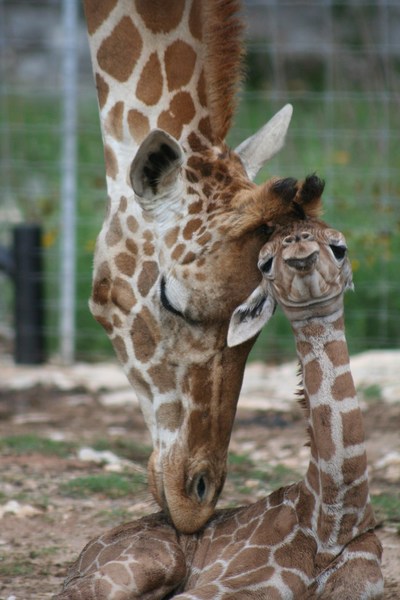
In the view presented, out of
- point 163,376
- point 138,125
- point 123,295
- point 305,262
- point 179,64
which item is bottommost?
point 163,376

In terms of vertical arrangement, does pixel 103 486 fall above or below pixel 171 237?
below

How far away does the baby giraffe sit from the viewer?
3508mm

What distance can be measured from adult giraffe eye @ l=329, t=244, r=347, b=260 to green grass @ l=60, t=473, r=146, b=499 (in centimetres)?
212

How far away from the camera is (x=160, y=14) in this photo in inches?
189

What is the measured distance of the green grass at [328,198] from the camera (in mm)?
8594

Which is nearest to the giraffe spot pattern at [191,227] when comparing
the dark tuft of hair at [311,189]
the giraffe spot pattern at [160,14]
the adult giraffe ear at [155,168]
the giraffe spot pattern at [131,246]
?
the adult giraffe ear at [155,168]

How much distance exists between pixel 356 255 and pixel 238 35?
4039 millimetres

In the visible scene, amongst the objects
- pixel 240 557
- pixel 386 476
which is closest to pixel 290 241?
pixel 240 557

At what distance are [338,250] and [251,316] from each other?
338 mm

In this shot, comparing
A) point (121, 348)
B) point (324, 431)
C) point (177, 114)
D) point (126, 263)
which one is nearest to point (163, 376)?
point (121, 348)

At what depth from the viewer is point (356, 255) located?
8.50 m

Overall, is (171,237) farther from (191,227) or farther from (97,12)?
(97,12)

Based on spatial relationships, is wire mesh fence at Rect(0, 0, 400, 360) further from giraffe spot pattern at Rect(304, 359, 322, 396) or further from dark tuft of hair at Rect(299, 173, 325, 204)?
giraffe spot pattern at Rect(304, 359, 322, 396)

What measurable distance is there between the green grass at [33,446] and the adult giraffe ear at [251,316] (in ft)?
8.40
